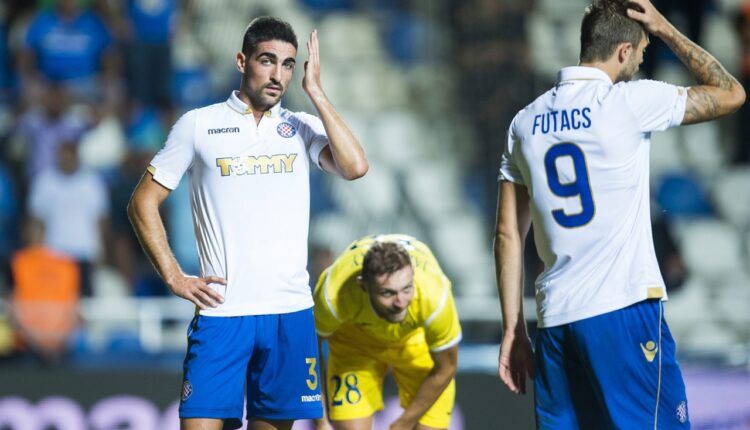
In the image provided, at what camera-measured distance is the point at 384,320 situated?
6.21 meters

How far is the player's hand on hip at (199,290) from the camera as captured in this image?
478cm

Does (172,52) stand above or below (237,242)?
above

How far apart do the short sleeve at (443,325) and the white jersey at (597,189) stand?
1.69 metres

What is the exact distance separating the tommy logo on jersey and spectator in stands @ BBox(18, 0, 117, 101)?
6.18 meters

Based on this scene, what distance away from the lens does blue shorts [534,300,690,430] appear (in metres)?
4.30

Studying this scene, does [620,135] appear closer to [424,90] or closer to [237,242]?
[237,242]

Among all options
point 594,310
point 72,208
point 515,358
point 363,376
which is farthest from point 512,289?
point 72,208

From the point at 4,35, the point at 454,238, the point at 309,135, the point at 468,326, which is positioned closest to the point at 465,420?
the point at 468,326

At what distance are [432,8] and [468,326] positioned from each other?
137 inches

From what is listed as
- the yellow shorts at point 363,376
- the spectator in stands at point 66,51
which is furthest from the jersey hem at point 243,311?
the spectator in stands at point 66,51

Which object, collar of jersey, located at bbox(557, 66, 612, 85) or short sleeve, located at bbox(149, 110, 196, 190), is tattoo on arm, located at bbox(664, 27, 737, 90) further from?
short sleeve, located at bbox(149, 110, 196, 190)

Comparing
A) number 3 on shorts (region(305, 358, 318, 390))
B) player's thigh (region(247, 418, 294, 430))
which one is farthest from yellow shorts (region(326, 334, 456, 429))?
player's thigh (region(247, 418, 294, 430))

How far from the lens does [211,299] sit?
15.7ft

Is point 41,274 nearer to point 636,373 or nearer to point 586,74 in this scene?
point 586,74
